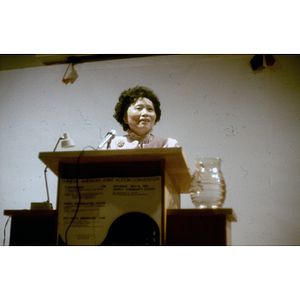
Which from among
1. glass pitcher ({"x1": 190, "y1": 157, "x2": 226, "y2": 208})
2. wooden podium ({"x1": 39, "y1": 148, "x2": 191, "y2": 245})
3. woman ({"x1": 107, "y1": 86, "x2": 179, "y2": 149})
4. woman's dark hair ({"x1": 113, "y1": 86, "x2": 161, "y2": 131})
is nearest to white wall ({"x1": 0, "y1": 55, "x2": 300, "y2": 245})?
woman's dark hair ({"x1": 113, "y1": 86, "x2": 161, "y2": 131})

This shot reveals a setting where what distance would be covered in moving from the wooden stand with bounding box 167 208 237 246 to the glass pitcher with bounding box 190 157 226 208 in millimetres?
89

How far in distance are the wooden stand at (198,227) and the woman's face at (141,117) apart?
1178 mm

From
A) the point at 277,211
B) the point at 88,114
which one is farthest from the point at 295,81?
the point at 88,114

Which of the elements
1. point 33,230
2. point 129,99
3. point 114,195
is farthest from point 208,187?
point 129,99

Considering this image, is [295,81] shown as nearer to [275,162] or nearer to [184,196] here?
[275,162]

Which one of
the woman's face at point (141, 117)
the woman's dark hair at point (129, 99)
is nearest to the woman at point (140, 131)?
the woman's face at point (141, 117)

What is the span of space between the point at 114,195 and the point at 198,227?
29 centimetres

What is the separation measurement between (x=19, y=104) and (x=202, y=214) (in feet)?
8.43

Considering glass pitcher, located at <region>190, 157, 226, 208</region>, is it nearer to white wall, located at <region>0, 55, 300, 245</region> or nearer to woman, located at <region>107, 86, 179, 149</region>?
woman, located at <region>107, 86, 179, 149</region>

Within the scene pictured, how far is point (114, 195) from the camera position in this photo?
1.07 meters

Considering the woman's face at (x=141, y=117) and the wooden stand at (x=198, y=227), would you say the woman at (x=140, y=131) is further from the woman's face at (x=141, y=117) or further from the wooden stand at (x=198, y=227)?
the wooden stand at (x=198, y=227)

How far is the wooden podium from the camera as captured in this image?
1028 mm

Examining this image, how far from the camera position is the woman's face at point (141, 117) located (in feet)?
7.14

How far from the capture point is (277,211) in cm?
242
